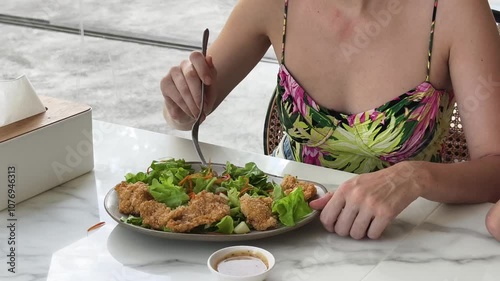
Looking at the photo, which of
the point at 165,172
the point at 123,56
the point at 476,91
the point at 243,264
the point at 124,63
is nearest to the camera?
the point at 243,264

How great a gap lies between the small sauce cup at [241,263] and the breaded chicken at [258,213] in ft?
0.23

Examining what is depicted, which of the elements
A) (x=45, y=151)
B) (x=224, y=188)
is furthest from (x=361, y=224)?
(x=45, y=151)

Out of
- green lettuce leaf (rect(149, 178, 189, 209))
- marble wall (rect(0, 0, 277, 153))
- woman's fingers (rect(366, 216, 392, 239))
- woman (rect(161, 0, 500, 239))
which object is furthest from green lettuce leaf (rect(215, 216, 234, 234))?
marble wall (rect(0, 0, 277, 153))

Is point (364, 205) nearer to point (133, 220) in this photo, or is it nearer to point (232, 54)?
point (133, 220)

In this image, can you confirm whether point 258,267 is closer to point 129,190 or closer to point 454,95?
point 129,190

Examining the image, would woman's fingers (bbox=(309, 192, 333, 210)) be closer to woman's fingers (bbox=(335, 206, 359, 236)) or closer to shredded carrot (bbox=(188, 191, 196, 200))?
woman's fingers (bbox=(335, 206, 359, 236))

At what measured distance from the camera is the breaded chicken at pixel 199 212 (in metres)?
Answer: 1.17

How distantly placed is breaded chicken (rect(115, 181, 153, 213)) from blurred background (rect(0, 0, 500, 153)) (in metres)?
2.58

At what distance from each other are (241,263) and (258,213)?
112 mm

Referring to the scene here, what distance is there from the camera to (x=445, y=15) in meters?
1.58

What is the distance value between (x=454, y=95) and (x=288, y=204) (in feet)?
2.01

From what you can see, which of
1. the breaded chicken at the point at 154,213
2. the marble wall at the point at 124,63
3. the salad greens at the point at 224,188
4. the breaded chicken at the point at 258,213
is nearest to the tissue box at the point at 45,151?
the salad greens at the point at 224,188

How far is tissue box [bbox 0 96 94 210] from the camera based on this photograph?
4.30ft

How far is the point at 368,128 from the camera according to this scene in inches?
65.0
